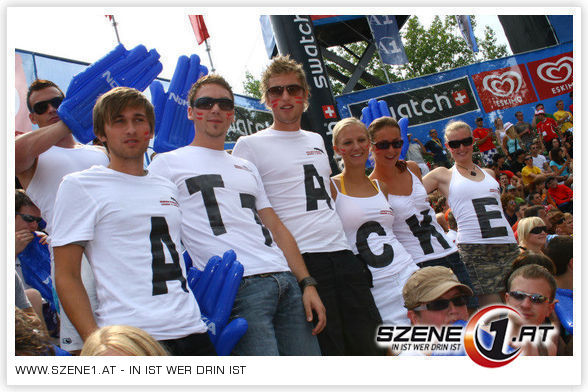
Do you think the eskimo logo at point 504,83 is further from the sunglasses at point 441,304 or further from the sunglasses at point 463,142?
the sunglasses at point 441,304

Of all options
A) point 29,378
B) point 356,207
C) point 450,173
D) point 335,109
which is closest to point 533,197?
point 335,109

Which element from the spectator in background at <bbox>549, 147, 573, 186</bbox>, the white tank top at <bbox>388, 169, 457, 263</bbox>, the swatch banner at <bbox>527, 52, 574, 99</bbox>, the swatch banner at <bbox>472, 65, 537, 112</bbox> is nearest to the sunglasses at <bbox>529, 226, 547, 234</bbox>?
the white tank top at <bbox>388, 169, 457, 263</bbox>

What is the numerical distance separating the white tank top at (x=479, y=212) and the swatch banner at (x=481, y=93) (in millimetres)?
5655

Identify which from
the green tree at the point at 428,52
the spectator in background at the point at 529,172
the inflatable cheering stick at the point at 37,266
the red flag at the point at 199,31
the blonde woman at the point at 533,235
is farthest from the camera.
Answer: the green tree at the point at 428,52

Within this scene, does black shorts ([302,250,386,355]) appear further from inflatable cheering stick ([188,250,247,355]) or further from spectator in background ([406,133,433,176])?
spectator in background ([406,133,433,176])

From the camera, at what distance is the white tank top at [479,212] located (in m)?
3.55

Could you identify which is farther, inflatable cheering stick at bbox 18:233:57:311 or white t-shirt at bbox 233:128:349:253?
inflatable cheering stick at bbox 18:233:57:311

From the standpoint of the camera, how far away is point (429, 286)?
2227 millimetres

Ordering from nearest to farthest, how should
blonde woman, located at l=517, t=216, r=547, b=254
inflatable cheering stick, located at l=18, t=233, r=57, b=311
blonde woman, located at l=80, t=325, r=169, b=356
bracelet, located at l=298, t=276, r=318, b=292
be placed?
blonde woman, located at l=80, t=325, r=169, b=356, bracelet, located at l=298, t=276, r=318, b=292, inflatable cheering stick, located at l=18, t=233, r=57, b=311, blonde woman, located at l=517, t=216, r=547, b=254

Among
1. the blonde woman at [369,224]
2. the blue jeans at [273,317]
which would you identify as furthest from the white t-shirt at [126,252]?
the blonde woman at [369,224]

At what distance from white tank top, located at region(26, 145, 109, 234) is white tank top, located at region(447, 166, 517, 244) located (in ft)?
8.42

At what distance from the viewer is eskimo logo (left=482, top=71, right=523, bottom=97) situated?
9133mm

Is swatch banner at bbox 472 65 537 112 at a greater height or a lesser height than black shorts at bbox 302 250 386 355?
greater

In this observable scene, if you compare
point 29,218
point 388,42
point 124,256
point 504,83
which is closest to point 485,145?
point 504,83
